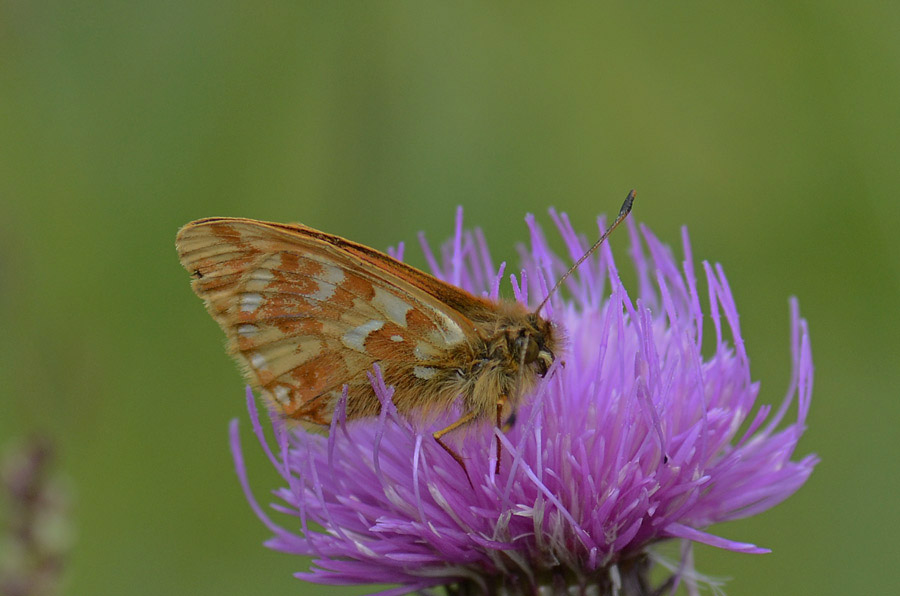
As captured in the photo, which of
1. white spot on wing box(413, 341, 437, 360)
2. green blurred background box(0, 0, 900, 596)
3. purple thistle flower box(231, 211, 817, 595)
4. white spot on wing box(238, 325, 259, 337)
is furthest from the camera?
green blurred background box(0, 0, 900, 596)

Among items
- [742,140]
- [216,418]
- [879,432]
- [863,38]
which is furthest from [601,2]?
[216,418]

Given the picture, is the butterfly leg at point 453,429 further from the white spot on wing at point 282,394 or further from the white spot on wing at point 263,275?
the white spot on wing at point 263,275

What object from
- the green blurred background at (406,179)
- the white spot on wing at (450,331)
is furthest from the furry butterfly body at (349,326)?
the green blurred background at (406,179)

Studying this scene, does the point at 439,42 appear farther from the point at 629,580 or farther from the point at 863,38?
the point at 629,580

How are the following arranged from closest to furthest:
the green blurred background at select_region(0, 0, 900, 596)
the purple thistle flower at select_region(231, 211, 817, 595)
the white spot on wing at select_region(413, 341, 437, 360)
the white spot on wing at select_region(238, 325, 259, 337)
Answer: the purple thistle flower at select_region(231, 211, 817, 595), the white spot on wing at select_region(413, 341, 437, 360), the white spot on wing at select_region(238, 325, 259, 337), the green blurred background at select_region(0, 0, 900, 596)

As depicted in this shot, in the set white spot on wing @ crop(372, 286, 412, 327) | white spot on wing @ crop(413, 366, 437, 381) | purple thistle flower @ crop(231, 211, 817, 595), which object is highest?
white spot on wing @ crop(372, 286, 412, 327)

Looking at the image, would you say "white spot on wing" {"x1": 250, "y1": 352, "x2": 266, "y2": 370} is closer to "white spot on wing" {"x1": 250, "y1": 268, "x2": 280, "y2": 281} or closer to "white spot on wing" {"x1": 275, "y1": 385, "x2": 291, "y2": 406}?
"white spot on wing" {"x1": 275, "y1": 385, "x2": 291, "y2": 406}

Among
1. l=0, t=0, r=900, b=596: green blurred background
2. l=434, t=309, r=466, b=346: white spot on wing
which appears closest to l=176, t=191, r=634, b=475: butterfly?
l=434, t=309, r=466, b=346: white spot on wing
